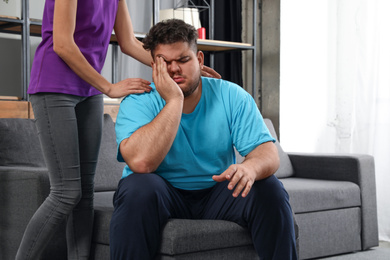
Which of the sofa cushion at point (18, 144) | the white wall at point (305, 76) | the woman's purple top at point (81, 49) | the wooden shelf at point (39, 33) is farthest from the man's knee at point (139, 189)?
the white wall at point (305, 76)

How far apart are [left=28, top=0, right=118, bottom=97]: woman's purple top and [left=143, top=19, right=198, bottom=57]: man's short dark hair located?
173 mm

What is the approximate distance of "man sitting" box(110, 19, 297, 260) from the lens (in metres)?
1.67

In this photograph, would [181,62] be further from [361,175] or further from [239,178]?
[361,175]

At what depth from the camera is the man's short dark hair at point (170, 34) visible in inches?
76.0

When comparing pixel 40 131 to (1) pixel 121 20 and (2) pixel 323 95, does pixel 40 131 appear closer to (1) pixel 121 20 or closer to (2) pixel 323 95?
(1) pixel 121 20

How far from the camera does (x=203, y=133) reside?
1939 millimetres

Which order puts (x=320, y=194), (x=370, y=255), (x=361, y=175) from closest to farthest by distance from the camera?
(x=320, y=194)
(x=370, y=255)
(x=361, y=175)

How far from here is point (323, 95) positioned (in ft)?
13.7

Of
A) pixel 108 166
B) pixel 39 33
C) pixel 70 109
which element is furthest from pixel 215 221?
pixel 39 33

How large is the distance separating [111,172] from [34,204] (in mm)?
648

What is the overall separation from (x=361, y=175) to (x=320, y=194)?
41 centimetres

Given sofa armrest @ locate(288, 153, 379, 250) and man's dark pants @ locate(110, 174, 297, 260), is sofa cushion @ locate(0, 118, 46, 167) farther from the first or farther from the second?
sofa armrest @ locate(288, 153, 379, 250)

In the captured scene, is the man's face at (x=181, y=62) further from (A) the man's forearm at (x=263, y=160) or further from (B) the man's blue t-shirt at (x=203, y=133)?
(A) the man's forearm at (x=263, y=160)

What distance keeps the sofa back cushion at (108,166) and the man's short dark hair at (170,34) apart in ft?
2.95
